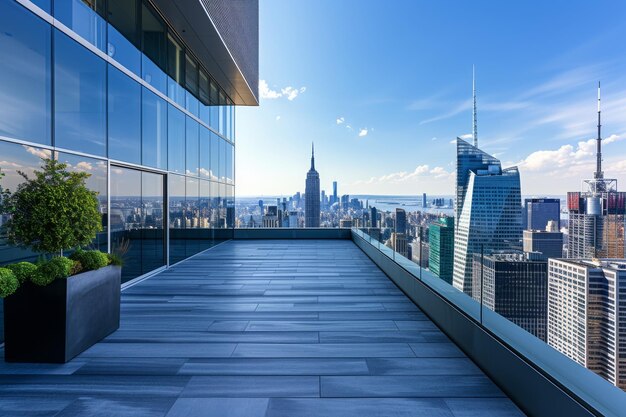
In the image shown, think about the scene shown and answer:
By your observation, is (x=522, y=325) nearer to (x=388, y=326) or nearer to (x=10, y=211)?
(x=388, y=326)

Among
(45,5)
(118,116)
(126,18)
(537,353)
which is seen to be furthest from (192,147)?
(537,353)

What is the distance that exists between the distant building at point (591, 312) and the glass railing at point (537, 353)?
0.25 ft

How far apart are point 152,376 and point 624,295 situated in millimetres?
2947

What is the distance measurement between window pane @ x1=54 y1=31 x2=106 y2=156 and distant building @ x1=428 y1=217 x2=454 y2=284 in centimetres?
438

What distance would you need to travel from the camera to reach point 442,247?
3316 millimetres

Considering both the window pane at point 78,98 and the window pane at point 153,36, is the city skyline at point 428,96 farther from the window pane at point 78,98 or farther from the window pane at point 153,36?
the window pane at point 153,36

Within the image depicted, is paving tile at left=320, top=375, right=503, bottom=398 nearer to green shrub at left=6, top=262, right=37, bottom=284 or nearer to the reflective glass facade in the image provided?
green shrub at left=6, top=262, right=37, bottom=284

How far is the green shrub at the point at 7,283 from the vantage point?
243 centimetres

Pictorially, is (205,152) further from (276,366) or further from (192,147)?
(276,366)

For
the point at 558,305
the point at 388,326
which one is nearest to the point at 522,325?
the point at 558,305

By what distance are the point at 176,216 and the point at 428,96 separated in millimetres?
30157

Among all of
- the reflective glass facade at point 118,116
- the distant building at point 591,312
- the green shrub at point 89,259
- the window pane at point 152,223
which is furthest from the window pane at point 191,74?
the distant building at point 591,312

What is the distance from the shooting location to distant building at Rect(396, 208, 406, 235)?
5223 mm

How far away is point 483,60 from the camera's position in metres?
20.3
